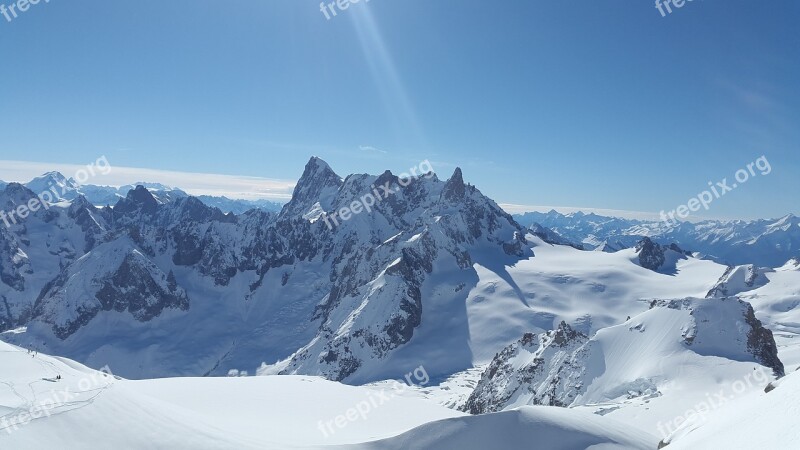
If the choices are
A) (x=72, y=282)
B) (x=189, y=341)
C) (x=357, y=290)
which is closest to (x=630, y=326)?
(x=357, y=290)

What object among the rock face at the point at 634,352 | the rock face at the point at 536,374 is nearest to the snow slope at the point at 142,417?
the rock face at the point at 634,352

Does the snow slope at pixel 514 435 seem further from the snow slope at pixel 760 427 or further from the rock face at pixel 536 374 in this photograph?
the rock face at pixel 536 374

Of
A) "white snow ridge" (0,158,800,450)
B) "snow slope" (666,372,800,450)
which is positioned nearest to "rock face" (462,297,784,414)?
"white snow ridge" (0,158,800,450)

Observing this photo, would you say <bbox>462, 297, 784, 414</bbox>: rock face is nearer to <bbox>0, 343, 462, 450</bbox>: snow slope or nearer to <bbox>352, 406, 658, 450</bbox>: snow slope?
<bbox>0, 343, 462, 450</bbox>: snow slope

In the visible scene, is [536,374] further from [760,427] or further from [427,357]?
[427,357]

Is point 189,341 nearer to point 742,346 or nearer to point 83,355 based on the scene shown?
point 83,355
